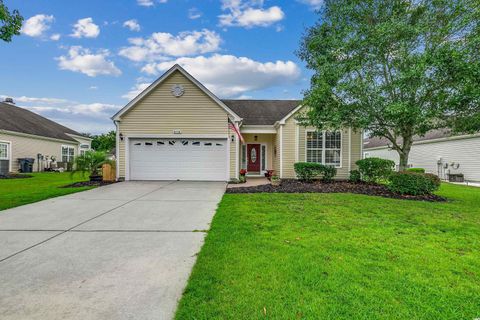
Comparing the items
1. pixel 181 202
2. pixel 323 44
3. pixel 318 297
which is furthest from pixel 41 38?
pixel 318 297

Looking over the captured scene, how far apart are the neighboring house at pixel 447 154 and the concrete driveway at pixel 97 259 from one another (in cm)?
1464

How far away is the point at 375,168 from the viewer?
12477mm

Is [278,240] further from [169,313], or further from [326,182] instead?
[326,182]

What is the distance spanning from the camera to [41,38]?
14.7 m

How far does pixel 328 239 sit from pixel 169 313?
2.97 metres

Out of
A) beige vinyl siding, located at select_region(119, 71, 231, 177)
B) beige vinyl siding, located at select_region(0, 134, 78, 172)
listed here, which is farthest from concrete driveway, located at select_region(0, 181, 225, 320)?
beige vinyl siding, located at select_region(0, 134, 78, 172)

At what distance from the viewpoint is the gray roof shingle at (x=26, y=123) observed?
62.4ft

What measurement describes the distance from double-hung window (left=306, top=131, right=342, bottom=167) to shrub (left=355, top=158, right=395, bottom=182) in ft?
4.41

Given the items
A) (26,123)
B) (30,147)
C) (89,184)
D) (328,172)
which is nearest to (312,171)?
(328,172)

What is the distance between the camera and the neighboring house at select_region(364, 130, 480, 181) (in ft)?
52.3

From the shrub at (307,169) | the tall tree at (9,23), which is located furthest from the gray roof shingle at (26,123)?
the shrub at (307,169)

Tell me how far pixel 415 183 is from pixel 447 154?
39.4ft

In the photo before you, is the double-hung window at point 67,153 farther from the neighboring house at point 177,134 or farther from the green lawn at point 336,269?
the green lawn at point 336,269

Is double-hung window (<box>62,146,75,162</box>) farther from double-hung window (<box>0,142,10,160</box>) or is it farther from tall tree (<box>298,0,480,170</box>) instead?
tall tree (<box>298,0,480,170</box>)
